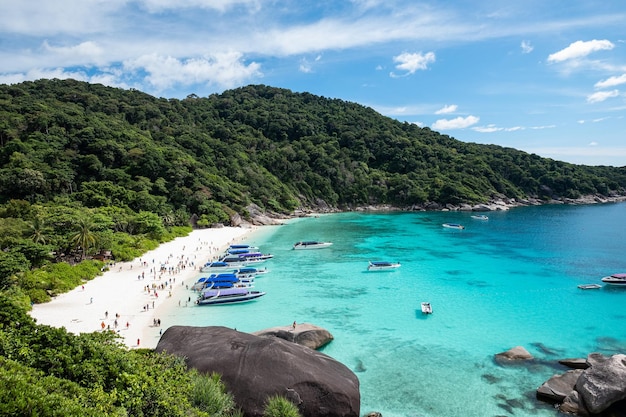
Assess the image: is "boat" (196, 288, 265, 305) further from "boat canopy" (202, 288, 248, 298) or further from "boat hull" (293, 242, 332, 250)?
"boat hull" (293, 242, 332, 250)

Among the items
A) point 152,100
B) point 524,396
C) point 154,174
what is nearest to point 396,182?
point 154,174

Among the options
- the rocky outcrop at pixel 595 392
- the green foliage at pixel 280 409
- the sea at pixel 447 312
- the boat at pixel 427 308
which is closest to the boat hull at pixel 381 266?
the sea at pixel 447 312

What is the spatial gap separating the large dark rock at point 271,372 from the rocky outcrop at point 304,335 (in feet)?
24.6

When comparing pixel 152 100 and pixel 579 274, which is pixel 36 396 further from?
pixel 152 100

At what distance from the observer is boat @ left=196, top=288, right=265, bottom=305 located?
36.3 meters

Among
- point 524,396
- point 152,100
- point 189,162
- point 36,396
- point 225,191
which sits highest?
point 152,100

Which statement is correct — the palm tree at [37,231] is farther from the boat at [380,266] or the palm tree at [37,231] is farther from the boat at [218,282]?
Result: the boat at [380,266]

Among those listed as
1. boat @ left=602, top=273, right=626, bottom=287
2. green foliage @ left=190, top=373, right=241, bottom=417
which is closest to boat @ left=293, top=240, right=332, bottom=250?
boat @ left=602, top=273, right=626, bottom=287

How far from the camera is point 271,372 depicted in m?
16.3

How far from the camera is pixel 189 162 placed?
9700 centimetres

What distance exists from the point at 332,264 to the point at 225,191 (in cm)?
5138

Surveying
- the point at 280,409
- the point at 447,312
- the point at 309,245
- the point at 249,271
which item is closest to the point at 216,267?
the point at 249,271

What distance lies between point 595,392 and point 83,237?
1974 inches

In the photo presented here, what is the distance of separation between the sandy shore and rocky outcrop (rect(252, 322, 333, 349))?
8.97 m
